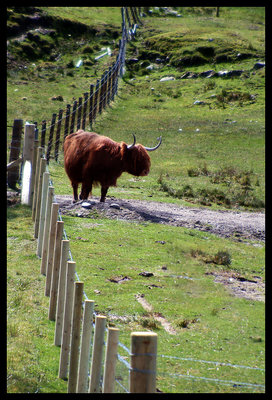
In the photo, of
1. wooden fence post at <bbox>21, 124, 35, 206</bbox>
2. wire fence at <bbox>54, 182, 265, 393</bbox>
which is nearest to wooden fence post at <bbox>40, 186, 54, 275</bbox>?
wire fence at <bbox>54, 182, 265, 393</bbox>

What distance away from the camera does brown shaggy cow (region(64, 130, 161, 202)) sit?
1452cm

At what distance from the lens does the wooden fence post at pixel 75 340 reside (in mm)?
5426

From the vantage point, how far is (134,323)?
791cm

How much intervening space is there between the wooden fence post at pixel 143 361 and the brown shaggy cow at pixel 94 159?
10.9 metres

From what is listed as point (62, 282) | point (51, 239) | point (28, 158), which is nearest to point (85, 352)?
point (62, 282)

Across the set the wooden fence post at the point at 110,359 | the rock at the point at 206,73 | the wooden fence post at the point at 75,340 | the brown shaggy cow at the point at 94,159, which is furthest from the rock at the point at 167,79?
the wooden fence post at the point at 110,359

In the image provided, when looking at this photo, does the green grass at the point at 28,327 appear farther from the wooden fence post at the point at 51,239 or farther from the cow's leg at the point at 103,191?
the cow's leg at the point at 103,191

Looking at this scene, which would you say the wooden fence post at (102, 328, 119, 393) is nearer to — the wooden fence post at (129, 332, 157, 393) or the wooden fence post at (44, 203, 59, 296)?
the wooden fence post at (129, 332, 157, 393)

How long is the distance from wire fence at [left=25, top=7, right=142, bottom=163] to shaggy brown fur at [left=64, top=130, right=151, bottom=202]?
3.48 metres

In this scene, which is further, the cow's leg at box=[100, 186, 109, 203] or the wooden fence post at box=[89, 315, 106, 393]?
the cow's leg at box=[100, 186, 109, 203]

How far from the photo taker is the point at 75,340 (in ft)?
18.4

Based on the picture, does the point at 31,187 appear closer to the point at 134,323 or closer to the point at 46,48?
the point at 134,323

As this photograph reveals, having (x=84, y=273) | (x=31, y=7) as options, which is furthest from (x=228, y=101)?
(x=84, y=273)
